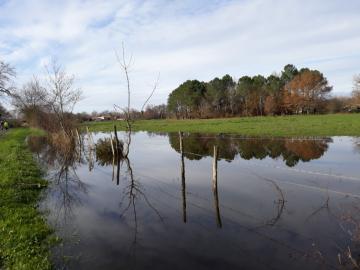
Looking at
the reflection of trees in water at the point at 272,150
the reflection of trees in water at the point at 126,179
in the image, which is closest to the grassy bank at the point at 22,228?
the reflection of trees in water at the point at 126,179

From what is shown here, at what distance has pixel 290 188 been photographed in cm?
1401

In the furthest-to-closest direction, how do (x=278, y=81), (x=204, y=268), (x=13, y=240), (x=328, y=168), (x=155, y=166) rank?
(x=278, y=81), (x=155, y=166), (x=328, y=168), (x=13, y=240), (x=204, y=268)

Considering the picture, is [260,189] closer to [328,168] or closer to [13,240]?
[328,168]

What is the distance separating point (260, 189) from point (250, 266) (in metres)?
6.68

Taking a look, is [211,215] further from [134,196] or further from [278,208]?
[134,196]

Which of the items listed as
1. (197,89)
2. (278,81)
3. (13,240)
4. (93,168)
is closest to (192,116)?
(197,89)

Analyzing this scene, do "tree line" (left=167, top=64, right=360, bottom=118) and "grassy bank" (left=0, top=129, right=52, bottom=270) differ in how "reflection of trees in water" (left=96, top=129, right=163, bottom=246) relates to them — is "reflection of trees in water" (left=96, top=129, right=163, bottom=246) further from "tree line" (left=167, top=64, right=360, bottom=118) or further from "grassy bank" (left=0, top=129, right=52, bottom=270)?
"tree line" (left=167, top=64, right=360, bottom=118)

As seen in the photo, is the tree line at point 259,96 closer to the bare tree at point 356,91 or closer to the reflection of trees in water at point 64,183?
the bare tree at point 356,91

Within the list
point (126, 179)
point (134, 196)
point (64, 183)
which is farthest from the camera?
point (126, 179)

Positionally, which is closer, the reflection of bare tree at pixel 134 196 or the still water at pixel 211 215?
the still water at pixel 211 215

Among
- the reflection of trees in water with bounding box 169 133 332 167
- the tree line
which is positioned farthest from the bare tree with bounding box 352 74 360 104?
the reflection of trees in water with bounding box 169 133 332 167

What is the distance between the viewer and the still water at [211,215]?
8.17 metres

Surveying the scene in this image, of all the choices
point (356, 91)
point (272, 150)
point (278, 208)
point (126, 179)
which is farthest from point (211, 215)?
point (356, 91)

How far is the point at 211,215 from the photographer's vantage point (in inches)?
440
